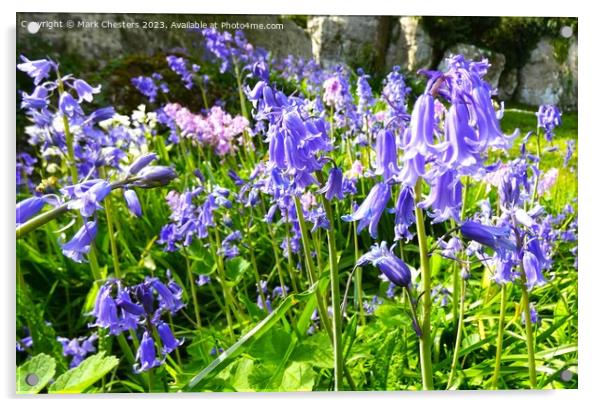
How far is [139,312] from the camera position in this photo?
4.82ft

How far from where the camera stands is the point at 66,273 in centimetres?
216

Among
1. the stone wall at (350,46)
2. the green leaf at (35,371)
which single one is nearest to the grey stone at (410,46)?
the stone wall at (350,46)

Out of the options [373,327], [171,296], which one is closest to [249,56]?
[171,296]

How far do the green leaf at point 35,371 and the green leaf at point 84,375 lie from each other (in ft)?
0.14

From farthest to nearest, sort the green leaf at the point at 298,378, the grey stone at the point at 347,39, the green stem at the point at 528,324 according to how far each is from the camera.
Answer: the grey stone at the point at 347,39, the green leaf at the point at 298,378, the green stem at the point at 528,324

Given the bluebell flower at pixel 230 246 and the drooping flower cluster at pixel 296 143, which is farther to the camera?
the bluebell flower at pixel 230 246

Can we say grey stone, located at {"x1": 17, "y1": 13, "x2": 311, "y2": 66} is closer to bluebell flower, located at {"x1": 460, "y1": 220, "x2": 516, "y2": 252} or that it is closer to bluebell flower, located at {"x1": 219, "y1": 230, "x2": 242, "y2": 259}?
bluebell flower, located at {"x1": 219, "y1": 230, "x2": 242, "y2": 259}

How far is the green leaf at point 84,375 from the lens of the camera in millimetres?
1645

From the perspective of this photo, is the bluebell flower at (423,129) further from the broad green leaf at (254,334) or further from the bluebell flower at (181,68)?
the bluebell flower at (181,68)

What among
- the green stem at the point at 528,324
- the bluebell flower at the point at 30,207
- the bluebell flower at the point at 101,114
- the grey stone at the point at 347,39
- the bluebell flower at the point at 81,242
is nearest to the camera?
the bluebell flower at the point at 30,207

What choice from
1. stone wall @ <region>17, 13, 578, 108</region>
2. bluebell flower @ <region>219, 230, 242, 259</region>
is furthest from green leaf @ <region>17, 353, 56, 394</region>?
stone wall @ <region>17, 13, 578, 108</region>

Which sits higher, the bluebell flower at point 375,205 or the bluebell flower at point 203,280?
the bluebell flower at point 375,205

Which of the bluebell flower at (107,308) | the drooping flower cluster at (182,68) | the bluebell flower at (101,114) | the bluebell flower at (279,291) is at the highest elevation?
the drooping flower cluster at (182,68)
